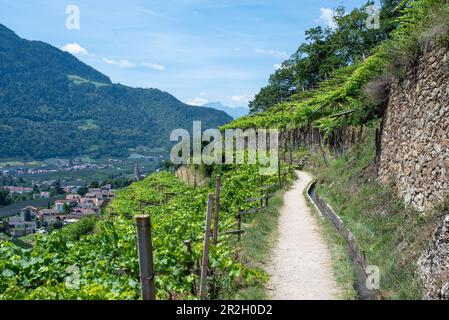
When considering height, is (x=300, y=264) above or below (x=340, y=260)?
below

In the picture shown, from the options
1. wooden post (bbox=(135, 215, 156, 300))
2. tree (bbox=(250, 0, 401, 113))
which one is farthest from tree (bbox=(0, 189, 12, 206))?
wooden post (bbox=(135, 215, 156, 300))

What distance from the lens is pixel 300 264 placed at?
35.2 feet

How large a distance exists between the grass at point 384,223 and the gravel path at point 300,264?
1.06m

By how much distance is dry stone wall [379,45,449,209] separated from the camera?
31.6 feet

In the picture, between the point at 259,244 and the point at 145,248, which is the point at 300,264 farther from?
the point at 145,248

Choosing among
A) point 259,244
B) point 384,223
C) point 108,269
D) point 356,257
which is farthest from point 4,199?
point 108,269

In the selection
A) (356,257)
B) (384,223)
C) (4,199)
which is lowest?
(4,199)

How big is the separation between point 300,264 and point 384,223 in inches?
97.9

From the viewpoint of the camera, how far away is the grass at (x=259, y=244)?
843 centimetres

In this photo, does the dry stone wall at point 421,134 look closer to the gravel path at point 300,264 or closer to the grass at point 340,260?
the grass at point 340,260

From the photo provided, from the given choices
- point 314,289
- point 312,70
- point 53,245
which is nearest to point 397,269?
point 314,289

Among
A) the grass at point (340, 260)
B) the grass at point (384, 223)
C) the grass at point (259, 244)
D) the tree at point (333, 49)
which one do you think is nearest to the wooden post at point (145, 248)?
the grass at point (259, 244)
